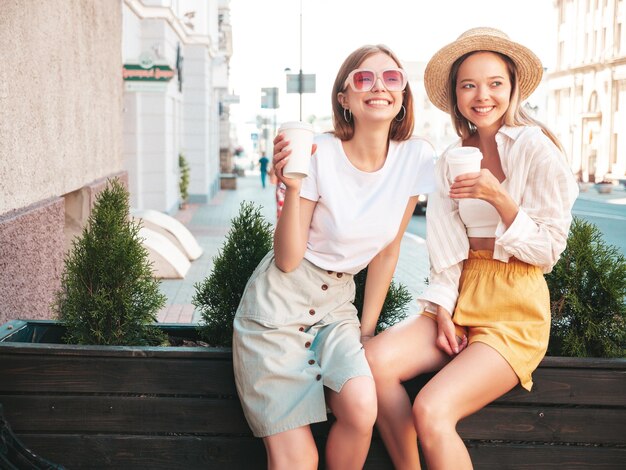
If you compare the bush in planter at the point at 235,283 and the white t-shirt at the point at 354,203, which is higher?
the white t-shirt at the point at 354,203

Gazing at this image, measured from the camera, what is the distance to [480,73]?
10.4 feet

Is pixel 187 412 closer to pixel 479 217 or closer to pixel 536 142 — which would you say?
pixel 479 217

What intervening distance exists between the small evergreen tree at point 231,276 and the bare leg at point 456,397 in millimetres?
929

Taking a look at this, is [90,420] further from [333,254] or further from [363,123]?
[363,123]

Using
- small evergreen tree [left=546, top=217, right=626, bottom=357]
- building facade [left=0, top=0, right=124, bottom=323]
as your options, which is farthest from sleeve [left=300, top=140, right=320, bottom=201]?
building facade [left=0, top=0, right=124, bottom=323]

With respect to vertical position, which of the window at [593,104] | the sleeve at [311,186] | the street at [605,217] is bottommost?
the street at [605,217]

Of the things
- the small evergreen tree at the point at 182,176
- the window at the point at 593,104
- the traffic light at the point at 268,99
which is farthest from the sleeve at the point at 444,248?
the window at the point at 593,104

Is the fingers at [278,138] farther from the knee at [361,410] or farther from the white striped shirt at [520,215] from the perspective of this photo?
the knee at [361,410]

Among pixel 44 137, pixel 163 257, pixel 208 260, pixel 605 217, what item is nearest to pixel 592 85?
pixel 605 217

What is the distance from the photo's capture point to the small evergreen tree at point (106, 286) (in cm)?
320

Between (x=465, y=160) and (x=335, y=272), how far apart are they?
0.70 m

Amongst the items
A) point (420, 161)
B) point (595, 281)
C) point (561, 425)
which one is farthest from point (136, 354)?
point (595, 281)

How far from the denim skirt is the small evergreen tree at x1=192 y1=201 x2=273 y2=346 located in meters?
0.24

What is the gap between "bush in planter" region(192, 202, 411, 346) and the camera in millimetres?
3383
